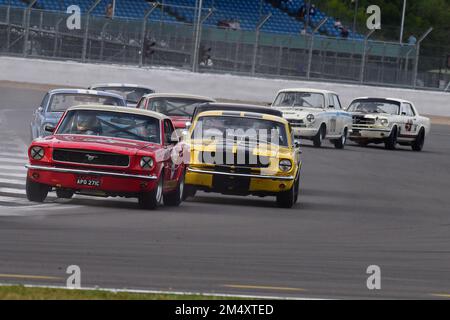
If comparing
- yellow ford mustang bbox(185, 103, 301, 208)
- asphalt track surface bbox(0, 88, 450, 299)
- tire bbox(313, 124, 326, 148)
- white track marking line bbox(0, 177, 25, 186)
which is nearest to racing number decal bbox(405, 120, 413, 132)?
tire bbox(313, 124, 326, 148)

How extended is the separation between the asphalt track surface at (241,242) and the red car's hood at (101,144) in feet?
2.30

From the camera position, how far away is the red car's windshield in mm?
16297

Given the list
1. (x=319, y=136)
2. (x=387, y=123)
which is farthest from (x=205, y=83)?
(x=319, y=136)

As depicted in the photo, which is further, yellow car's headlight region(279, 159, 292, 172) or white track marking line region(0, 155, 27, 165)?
white track marking line region(0, 155, 27, 165)

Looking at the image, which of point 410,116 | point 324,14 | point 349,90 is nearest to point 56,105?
point 410,116

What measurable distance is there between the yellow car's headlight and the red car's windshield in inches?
66.7

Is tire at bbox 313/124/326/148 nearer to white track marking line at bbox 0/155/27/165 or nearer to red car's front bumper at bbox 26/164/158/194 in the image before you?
white track marking line at bbox 0/155/27/165

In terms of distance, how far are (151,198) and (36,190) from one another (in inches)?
52.4

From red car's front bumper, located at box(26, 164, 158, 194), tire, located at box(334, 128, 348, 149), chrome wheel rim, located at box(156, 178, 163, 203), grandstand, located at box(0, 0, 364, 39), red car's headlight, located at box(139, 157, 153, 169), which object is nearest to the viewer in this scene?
red car's front bumper, located at box(26, 164, 158, 194)

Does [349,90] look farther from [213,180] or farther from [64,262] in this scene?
[64,262]

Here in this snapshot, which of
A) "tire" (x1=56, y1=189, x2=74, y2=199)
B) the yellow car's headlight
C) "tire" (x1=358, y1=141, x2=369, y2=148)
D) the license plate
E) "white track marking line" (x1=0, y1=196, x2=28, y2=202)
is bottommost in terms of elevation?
"white track marking line" (x1=0, y1=196, x2=28, y2=202)

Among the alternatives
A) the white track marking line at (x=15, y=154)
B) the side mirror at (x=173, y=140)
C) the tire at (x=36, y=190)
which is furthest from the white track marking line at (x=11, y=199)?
the white track marking line at (x=15, y=154)

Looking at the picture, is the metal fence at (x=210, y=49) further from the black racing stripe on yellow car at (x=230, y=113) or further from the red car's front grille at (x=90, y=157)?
the red car's front grille at (x=90, y=157)
